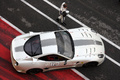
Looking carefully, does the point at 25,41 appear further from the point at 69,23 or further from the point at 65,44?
the point at 69,23

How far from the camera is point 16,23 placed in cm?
942

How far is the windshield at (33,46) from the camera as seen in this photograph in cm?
712

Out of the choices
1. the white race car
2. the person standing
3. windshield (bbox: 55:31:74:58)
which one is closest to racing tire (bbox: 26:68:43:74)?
the white race car

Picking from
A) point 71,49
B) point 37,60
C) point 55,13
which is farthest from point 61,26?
point 37,60

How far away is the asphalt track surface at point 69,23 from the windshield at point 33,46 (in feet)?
4.92

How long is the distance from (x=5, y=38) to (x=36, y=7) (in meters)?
2.89

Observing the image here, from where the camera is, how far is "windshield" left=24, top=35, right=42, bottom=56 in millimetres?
7123

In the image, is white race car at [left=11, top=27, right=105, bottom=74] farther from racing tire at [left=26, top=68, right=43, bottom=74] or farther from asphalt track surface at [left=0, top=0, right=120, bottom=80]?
asphalt track surface at [left=0, top=0, right=120, bottom=80]

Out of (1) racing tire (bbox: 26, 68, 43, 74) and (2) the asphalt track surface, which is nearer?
(1) racing tire (bbox: 26, 68, 43, 74)

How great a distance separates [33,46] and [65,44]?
5.15 feet

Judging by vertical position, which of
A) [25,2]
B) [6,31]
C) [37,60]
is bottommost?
[37,60]

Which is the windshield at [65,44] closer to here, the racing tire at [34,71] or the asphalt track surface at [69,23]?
the asphalt track surface at [69,23]

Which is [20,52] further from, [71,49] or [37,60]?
[71,49]

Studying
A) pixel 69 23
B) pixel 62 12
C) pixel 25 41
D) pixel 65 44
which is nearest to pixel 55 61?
pixel 65 44
